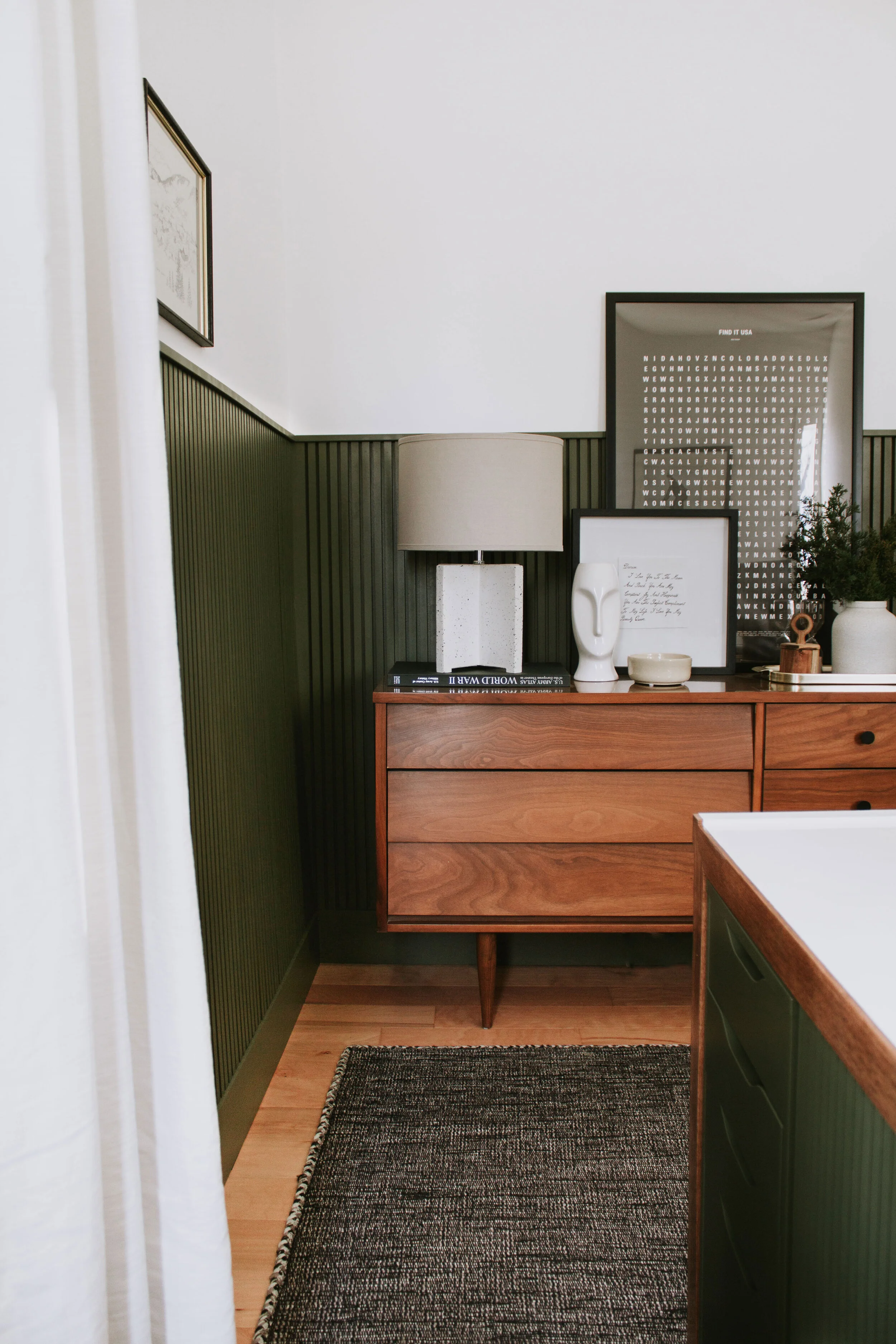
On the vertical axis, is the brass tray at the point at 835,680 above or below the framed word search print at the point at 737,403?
below

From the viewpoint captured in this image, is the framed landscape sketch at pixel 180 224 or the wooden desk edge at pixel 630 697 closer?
the framed landscape sketch at pixel 180 224

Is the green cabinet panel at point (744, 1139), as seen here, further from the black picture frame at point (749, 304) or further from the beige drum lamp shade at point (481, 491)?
the black picture frame at point (749, 304)

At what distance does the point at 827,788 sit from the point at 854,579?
20.4 inches

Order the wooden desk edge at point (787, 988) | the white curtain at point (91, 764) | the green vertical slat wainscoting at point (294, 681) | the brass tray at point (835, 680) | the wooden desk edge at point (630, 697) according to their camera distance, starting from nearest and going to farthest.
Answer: the wooden desk edge at point (787, 988) < the white curtain at point (91, 764) < the green vertical slat wainscoting at point (294, 681) < the wooden desk edge at point (630, 697) < the brass tray at point (835, 680)

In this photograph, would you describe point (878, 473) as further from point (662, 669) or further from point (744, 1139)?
point (744, 1139)

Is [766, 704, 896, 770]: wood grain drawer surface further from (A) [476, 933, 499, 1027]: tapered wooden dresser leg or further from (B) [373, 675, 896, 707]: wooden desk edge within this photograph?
(A) [476, 933, 499, 1027]: tapered wooden dresser leg

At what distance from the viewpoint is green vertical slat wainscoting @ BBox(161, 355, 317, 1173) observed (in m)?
1.43

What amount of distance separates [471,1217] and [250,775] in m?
0.89

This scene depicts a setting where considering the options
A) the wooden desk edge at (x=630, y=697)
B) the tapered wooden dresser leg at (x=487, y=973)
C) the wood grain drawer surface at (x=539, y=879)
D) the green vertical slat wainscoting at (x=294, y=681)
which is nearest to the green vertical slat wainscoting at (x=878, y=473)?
the green vertical slat wainscoting at (x=294, y=681)

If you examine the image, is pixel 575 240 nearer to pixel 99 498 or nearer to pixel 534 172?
pixel 534 172

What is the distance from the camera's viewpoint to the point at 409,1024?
2.10m

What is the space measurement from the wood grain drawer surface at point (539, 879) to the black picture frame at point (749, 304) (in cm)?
92

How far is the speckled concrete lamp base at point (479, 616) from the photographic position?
2064 mm

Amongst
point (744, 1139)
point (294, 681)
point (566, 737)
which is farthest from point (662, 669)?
point (744, 1139)
